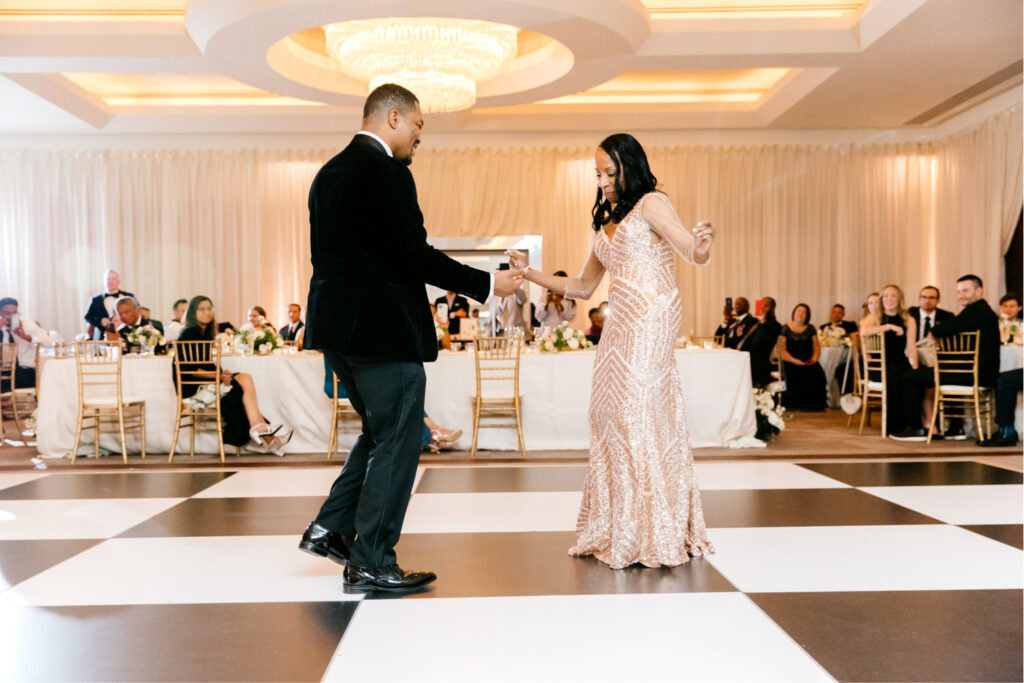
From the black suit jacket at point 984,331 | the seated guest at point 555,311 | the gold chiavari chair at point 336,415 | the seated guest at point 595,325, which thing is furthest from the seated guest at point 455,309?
the black suit jacket at point 984,331

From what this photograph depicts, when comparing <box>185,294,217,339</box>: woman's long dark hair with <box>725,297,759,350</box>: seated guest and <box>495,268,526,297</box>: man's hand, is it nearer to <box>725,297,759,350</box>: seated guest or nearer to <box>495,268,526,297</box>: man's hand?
<box>495,268,526,297</box>: man's hand

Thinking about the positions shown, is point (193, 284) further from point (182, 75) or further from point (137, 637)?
point (137, 637)

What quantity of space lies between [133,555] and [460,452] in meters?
3.44

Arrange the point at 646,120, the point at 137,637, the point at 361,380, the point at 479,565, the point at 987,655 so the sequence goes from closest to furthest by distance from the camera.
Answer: the point at 987,655 → the point at 137,637 → the point at 361,380 → the point at 479,565 → the point at 646,120

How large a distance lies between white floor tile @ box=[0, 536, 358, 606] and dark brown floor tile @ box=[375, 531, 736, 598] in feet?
1.24

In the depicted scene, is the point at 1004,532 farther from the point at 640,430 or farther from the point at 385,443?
the point at 385,443

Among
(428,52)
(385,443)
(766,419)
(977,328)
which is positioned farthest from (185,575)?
(977,328)

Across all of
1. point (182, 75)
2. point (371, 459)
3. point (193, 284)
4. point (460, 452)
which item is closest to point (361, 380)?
point (371, 459)

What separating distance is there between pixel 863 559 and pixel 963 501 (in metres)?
1.54

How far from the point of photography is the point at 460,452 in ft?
21.9

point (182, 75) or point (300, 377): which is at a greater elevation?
point (182, 75)

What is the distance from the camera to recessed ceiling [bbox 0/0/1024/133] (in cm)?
733

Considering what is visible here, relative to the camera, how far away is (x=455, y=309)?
356 inches

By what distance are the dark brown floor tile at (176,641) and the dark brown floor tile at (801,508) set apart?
6.81 feet
